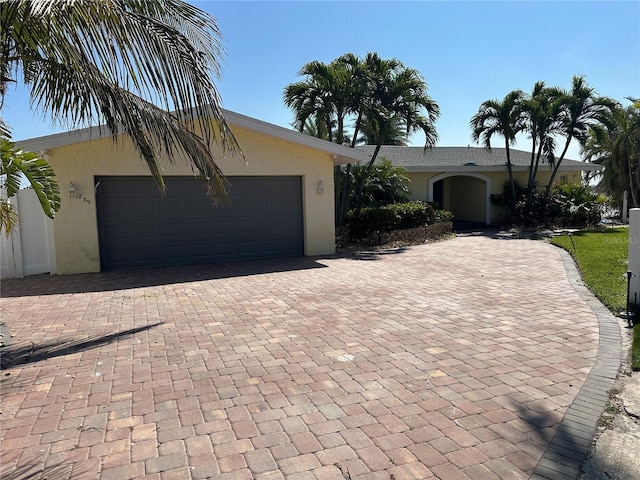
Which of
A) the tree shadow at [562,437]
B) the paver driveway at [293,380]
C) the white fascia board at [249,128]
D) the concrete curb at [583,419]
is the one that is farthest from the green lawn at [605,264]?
the white fascia board at [249,128]

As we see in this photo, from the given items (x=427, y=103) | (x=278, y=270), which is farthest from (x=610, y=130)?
(x=278, y=270)

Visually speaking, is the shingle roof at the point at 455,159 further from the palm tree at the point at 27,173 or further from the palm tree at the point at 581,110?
the palm tree at the point at 27,173

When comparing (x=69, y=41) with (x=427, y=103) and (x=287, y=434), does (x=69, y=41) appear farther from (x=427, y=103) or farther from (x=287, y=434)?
(x=427, y=103)

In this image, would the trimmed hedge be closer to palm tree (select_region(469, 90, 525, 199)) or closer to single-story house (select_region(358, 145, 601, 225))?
single-story house (select_region(358, 145, 601, 225))

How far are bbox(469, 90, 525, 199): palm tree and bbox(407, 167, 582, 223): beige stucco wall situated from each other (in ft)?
4.74

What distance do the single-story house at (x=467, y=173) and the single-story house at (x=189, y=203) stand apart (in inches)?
314

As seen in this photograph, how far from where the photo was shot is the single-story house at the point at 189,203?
10.4 metres

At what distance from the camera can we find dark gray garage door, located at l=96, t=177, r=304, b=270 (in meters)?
11.0

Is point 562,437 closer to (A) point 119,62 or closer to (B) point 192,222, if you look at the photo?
(A) point 119,62

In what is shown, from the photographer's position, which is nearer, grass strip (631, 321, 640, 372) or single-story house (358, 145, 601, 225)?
grass strip (631, 321, 640, 372)

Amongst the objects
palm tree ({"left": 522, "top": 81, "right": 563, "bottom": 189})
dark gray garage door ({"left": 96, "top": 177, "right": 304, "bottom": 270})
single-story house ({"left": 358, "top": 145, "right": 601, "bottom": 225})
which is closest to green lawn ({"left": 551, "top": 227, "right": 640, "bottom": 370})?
palm tree ({"left": 522, "top": 81, "right": 563, "bottom": 189})

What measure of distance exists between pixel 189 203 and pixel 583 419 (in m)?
10.0

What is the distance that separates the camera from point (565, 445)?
3.22m

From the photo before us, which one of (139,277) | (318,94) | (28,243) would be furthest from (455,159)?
(28,243)
